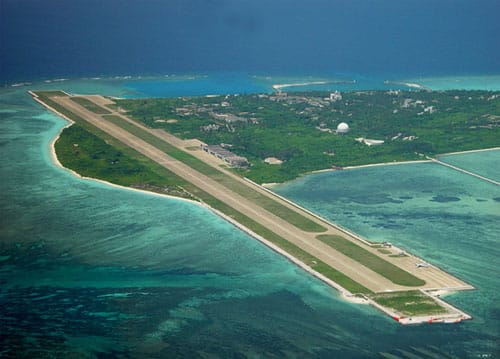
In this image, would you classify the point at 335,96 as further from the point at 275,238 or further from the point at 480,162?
the point at 275,238

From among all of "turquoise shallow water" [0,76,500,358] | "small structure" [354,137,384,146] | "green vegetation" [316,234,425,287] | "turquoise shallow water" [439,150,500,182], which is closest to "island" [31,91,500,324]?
"green vegetation" [316,234,425,287]

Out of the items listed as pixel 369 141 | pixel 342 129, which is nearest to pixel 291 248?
pixel 369 141

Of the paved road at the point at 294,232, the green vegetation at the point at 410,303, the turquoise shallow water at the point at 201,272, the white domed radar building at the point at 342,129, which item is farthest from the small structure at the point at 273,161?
the green vegetation at the point at 410,303

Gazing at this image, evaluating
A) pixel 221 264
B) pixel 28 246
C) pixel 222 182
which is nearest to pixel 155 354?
pixel 221 264

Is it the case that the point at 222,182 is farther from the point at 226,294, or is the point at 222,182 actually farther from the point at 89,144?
the point at 226,294

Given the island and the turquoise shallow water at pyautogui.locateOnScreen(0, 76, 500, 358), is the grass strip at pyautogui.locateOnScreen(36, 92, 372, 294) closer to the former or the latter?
the island

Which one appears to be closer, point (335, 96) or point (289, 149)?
point (289, 149)
